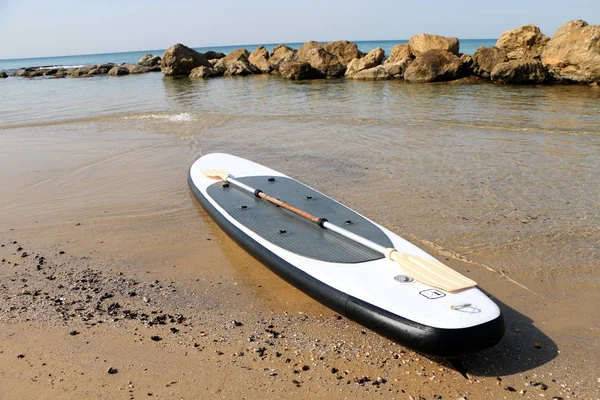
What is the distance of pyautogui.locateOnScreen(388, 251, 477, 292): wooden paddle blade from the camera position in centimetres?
329

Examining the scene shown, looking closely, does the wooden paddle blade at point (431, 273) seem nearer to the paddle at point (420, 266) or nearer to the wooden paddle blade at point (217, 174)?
the paddle at point (420, 266)

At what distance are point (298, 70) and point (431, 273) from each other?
22.4 meters

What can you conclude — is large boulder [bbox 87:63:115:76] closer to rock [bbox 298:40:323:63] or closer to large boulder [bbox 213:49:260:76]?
large boulder [bbox 213:49:260:76]

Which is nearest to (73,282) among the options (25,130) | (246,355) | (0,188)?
(246,355)

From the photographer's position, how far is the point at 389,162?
800cm

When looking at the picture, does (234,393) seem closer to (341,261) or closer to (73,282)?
(341,261)

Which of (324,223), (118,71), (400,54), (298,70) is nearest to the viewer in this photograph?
(324,223)

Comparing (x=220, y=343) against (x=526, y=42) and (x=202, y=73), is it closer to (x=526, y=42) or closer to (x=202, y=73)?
(x=526, y=42)

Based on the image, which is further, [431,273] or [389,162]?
[389,162]

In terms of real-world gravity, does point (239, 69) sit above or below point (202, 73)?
above

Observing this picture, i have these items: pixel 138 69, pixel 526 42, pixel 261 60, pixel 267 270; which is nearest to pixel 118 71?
pixel 138 69

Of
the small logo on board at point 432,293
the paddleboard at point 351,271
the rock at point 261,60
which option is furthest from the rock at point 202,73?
the small logo on board at point 432,293

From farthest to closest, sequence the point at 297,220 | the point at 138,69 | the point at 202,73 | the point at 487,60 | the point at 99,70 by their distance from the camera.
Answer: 1. the point at 99,70
2. the point at 138,69
3. the point at 202,73
4. the point at 487,60
5. the point at 297,220

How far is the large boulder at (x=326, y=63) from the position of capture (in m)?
25.4
